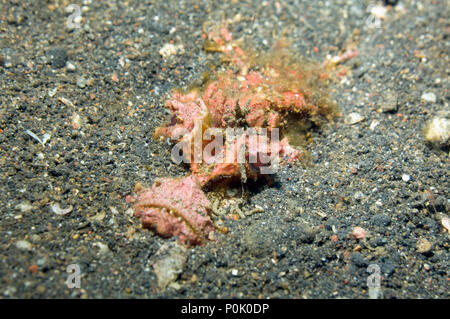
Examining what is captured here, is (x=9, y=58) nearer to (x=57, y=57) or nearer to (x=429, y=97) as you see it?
(x=57, y=57)

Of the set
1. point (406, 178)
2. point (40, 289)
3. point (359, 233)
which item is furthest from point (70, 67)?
point (406, 178)

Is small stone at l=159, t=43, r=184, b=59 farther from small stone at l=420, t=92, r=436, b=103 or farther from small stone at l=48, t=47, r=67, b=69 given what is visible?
small stone at l=420, t=92, r=436, b=103

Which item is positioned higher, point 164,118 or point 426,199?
point 164,118

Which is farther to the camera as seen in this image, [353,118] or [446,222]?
[353,118]

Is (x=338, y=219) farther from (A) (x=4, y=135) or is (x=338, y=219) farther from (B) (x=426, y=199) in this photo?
(A) (x=4, y=135)

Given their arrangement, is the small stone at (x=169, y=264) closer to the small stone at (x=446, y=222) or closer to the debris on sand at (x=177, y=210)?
the debris on sand at (x=177, y=210)

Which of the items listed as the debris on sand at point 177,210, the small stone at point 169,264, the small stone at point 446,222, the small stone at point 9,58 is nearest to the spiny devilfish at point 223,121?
the debris on sand at point 177,210
